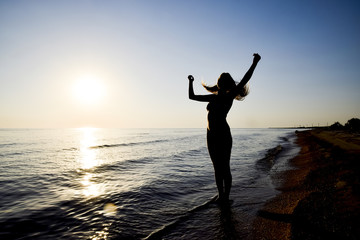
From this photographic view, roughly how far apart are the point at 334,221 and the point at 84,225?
13.6 ft

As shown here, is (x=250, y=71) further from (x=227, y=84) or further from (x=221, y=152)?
(x=221, y=152)

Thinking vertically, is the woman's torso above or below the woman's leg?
above

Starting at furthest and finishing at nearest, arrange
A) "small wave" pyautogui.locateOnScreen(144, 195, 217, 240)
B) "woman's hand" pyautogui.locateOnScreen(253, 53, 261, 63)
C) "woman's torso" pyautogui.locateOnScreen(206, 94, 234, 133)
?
1. "woman's torso" pyautogui.locateOnScreen(206, 94, 234, 133)
2. "woman's hand" pyautogui.locateOnScreen(253, 53, 261, 63)
3. "small wave" pyautogui.locateOnScreen(144, 195, 217, 240)

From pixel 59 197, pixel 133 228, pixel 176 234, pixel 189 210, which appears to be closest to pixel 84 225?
pixel 133 228

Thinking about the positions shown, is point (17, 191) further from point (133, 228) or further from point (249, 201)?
point (249, 201)

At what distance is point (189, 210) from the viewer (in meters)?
4.18

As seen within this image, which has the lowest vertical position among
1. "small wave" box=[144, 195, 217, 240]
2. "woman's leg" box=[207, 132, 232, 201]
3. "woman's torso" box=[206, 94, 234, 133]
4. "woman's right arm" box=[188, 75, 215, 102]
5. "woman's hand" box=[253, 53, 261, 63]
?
"small wave" box=[144, 195, 217, 240]

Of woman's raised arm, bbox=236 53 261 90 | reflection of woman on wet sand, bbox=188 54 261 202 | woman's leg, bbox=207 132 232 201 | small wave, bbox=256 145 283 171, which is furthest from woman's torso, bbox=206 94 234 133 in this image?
small wave, bbox=256 145 283 171

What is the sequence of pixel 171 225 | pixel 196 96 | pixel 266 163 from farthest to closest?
pixel 266 163 < pixel 196 96 < pixel 171 225

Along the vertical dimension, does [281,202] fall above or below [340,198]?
below

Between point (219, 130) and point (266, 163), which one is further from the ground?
point (219, 130)

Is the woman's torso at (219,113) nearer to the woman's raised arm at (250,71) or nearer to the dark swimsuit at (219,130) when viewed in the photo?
the dark swimsuit at (219,130)

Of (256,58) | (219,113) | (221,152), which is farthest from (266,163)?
(256,58)

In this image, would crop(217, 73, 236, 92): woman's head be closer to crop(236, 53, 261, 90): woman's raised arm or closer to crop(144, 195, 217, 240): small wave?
crop(236, 53, 261, 90): woman's raised arm
